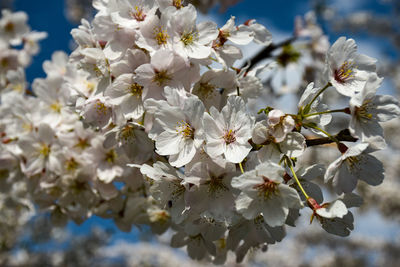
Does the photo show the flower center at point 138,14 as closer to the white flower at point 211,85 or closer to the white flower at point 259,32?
the white flower at point 211,85

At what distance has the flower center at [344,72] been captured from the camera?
1.24 metres

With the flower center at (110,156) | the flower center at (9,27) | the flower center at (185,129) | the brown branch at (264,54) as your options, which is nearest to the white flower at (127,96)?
the flower center at (185,129)

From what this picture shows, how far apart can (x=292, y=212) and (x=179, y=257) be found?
1395 cm

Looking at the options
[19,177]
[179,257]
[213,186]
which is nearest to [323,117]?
[213,186]

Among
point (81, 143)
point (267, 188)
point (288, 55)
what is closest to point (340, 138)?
point (267, 188)

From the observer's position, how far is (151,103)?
4.11 feet

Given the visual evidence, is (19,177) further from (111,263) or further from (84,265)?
(111,263)

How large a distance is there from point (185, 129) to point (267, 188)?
37cm

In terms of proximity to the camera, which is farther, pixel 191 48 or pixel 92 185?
pixel 92 185

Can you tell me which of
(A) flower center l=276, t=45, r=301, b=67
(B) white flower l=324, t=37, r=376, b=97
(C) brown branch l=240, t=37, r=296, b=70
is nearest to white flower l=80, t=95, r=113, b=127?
(B) white flower l=324, t=37, r=376, b=97

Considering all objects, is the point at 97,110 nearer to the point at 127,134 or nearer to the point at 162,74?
the point at 127,134

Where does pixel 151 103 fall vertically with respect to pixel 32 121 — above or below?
above

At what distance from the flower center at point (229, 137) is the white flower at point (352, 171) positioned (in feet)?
1.13

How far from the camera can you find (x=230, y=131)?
1.17 meters
